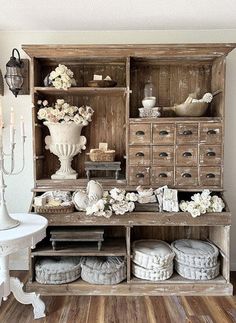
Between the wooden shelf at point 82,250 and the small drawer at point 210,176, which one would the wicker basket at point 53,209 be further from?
the small drawer at point 210,176

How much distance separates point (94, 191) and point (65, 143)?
0.56 meters

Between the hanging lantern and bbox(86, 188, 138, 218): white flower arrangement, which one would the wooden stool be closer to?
bbox(86, 188, 138, 218): white flower arrangement

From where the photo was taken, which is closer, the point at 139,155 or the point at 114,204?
the point at 114,204

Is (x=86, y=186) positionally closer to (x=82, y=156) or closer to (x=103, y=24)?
(x=82, y=156)

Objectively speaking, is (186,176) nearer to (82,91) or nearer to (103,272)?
(103,272)

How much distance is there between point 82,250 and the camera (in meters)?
2.60

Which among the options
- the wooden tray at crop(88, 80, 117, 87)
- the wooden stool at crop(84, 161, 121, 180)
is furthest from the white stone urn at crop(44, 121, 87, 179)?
the wooden tray at crop(88, 80, 117, 87)

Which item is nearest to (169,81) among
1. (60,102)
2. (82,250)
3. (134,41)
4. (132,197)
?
(134,41)

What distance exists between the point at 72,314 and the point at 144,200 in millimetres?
1012

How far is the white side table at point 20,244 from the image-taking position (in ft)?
6.11

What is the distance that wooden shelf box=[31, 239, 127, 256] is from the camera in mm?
2566

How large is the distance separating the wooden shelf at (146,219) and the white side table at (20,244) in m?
0.29

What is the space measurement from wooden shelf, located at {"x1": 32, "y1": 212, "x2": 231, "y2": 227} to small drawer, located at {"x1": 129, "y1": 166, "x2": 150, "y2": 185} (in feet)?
0.93

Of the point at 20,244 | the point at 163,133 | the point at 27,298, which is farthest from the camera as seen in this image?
the point at 163,133
